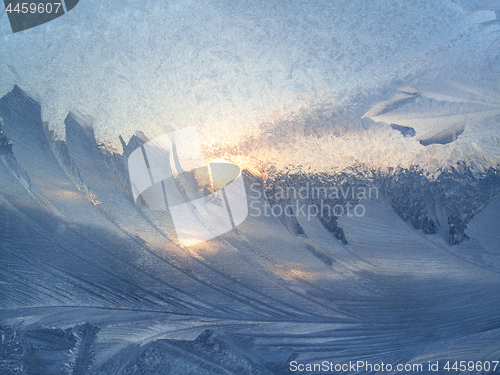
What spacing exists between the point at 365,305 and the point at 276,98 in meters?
0.35

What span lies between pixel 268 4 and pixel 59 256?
51 centimetres

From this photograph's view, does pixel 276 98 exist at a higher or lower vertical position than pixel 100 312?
higher

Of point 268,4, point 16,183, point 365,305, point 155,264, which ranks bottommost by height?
point 365,305

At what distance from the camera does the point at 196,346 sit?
1.56ft

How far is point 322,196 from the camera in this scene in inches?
20.3

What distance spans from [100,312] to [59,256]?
0.11 metres

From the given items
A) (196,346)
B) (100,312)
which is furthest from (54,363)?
(196,346)

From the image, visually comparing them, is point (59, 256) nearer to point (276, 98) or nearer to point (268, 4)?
point (276, 98)

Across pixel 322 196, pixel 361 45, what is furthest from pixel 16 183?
pixel 361 45

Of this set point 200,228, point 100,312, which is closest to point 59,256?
point 100,312

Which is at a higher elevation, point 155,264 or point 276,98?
point 276,98

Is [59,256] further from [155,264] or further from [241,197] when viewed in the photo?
[241,197]

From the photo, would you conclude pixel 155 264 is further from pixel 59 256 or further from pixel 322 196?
pixel 322 196

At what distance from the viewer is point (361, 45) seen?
52 centimetres
